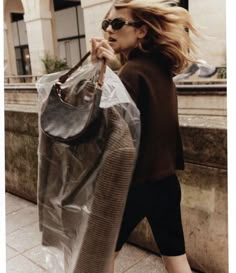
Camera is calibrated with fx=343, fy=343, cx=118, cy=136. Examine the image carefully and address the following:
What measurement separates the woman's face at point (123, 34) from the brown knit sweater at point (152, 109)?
45 millimetres

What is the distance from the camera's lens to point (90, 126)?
143cm

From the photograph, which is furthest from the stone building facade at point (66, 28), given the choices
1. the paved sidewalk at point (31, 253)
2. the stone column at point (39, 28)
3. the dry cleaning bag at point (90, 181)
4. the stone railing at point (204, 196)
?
the dry cleaning bag at point (90, 181)

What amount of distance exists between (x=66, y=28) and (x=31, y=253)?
17.4 metres

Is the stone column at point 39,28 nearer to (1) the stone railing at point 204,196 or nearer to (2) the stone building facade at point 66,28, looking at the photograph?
(2) the stone building facade at point 66,28

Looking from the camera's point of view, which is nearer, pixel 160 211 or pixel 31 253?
pixel 160 211

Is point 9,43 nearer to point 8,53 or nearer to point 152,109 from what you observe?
point 8,53

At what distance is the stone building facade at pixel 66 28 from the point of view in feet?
26.5

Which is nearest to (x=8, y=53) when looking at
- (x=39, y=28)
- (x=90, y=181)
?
(x=39, y=28)

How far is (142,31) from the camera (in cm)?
156

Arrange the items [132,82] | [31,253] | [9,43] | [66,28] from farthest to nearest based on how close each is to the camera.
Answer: [9,43] < [66,28] < [31,253] < [132,82]

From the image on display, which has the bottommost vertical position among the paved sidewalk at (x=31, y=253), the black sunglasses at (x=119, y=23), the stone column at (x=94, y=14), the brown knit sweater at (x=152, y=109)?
the paved sidewalk at (x=31, y=253)

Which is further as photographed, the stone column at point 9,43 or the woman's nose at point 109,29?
the stone column at point 9,43

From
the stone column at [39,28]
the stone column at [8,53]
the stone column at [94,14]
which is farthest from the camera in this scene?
the stone column at [8,53]

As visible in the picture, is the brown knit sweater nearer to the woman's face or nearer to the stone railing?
the woman's face
